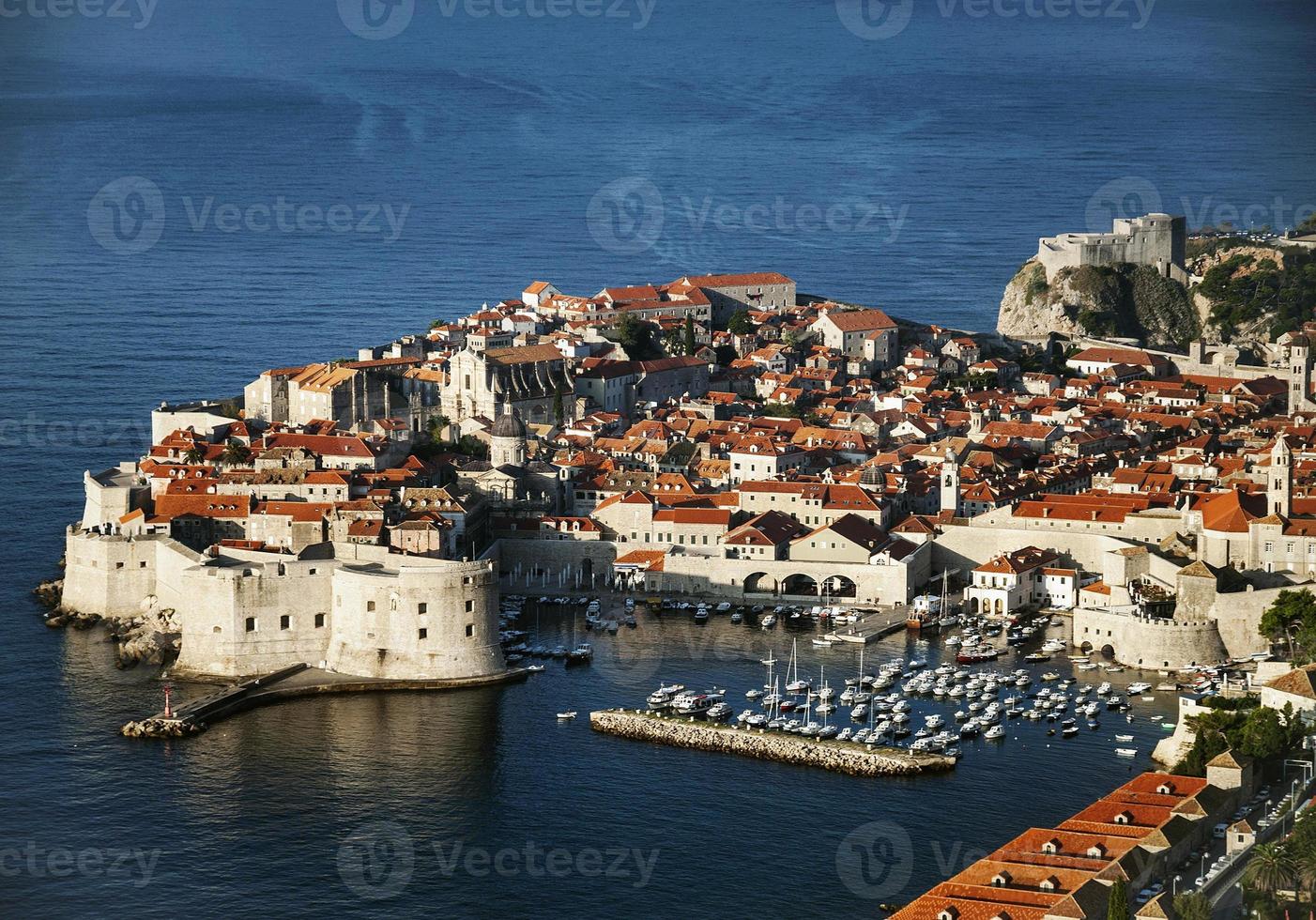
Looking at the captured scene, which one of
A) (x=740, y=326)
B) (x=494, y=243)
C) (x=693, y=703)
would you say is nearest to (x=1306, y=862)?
(x=693, y=703)

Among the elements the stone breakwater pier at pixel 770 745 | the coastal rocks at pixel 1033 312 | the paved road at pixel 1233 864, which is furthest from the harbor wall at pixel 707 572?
the coastal rocks at pixel 1033 312

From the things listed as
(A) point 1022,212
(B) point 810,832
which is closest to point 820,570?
(B) point 810,832

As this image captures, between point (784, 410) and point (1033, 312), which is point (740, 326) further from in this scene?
point (1033, 312)

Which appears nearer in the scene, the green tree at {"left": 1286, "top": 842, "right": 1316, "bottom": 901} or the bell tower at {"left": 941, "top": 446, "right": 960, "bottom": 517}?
the green tree at {"left": 1286, "top": 842, "right": 1316, "bottom": 901}

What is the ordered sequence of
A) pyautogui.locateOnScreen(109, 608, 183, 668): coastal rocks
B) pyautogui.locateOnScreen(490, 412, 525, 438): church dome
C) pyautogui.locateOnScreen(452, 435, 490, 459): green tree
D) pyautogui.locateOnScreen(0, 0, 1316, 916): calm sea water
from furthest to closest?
pyautogui.locateOnScreen(452, 435, 490, 459): green tree < pyautogui.locateOnScreen(490, 412, 525, 438): church dome < pyautogui.locateOnScreen(109, 608, 183, 668): coastal rocks < pyautogui.locateOnScreen(0, 0, 1316, 916): calm sea water

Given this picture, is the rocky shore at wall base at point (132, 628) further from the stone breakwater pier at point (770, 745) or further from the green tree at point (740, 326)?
the green tree at point (740, 326)

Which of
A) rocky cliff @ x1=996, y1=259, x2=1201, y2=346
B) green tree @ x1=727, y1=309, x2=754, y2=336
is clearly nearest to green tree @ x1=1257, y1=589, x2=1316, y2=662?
green tree @ x1=727, y1=309, x2=754, y2=336

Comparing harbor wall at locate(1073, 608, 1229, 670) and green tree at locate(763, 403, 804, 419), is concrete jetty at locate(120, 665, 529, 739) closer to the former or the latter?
harbor wall at locate(1073, 608, 1229, 670)

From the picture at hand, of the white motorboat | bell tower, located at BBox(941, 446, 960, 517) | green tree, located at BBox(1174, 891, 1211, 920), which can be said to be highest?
bell tower, located at BBox(941, 446, 960, 517)
